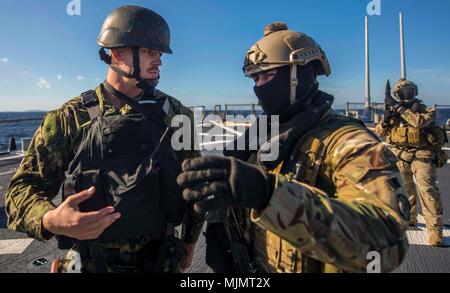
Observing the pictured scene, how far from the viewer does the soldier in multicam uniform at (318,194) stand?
1045mm

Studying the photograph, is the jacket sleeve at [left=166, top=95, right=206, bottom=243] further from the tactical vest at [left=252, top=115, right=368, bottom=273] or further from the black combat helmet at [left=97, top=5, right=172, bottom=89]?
the tactical vest at [left=252, top=115, right=368, bottom=273]

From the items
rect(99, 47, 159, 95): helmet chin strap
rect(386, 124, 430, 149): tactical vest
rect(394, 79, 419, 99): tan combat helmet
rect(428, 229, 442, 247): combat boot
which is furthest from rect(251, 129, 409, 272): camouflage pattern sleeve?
rect(394, 79, 419, 99): tan combat helmet

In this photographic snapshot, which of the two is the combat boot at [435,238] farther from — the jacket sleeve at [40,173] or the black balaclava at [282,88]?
the jacket sleeve at [40,173]

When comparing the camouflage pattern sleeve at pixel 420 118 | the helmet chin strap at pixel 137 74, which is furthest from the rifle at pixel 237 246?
the camouflage pattern sleeve at pixel 420 118

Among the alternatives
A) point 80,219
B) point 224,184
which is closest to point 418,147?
point 224,184

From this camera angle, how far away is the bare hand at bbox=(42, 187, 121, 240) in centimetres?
154

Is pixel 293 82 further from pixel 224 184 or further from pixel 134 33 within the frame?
pixel 134 33

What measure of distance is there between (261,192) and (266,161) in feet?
1.73

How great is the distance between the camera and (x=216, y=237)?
184 cm

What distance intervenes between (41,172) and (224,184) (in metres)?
1.43

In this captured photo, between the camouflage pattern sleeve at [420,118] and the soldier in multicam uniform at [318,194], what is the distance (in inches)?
158
